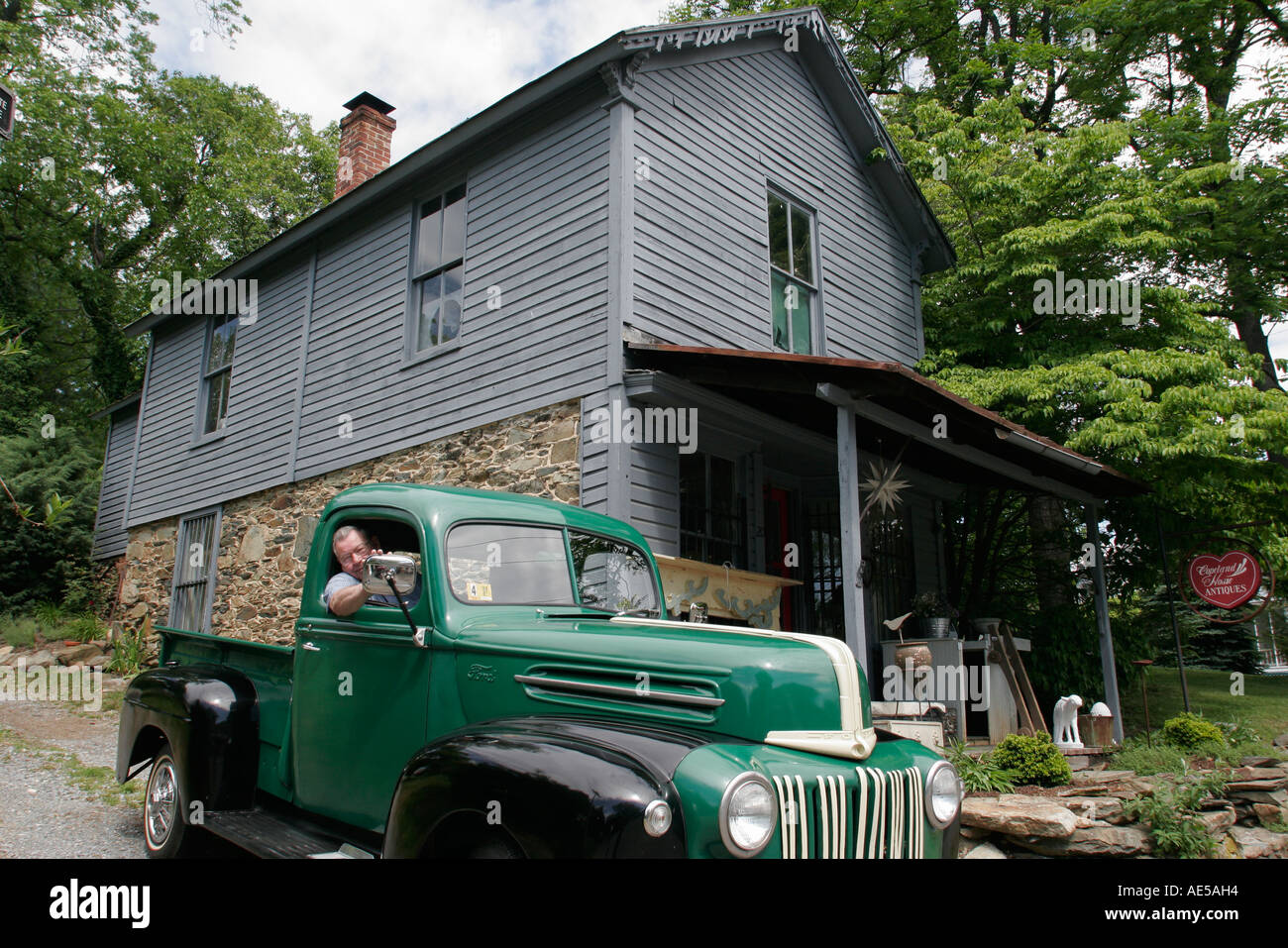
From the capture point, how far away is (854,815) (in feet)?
9.57

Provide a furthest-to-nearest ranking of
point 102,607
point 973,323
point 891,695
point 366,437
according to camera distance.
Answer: point 102,607
point 973,323
point 366,437
point 891,695

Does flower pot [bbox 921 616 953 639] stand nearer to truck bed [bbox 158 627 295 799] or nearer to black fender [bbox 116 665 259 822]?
truck bed [bbox 158 627 295 799]

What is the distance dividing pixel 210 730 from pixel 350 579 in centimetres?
118

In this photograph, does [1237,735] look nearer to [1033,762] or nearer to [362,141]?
[1033,762]

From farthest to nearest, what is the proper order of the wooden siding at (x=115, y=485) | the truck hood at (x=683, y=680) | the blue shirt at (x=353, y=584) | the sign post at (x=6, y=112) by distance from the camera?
the wooden siding at (x=115, y=485) < the sign post at (x=6, y=112) < the blue shirt at (x=353, y=584) < the truck hood at (x=683, y=680)

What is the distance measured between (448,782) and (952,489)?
382 inches

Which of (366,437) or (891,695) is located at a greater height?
(366,437)

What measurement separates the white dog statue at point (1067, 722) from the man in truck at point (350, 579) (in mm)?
6104

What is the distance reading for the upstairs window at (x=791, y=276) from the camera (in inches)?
404

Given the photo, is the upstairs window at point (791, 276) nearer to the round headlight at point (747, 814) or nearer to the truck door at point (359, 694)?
the truck door at point (359, 694)

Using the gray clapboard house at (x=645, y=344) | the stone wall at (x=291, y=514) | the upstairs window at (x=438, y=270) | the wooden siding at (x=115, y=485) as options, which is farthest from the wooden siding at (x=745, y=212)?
the wooden siding at (x=115, y=485)
